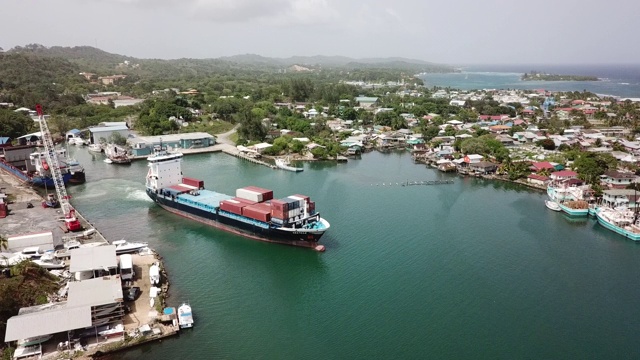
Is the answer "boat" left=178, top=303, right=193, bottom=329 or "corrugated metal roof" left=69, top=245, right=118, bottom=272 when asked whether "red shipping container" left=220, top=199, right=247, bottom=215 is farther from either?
"boat" left=178, top=303, right=193, bottom=329

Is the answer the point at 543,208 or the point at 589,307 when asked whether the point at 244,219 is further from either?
the point at 543,208

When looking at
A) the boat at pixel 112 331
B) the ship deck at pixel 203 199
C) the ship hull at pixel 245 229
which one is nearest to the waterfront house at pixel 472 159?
the ship hull at pixel 245 229

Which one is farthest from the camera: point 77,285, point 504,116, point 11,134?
point 504,116

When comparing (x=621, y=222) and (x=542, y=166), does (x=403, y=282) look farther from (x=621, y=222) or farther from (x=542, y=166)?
(x=542, y=166)

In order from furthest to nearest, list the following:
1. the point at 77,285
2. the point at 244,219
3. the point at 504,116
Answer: the point at 504,116 → the point at 244,219 → the point at 77,285

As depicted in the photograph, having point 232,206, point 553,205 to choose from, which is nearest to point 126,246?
point 232,206

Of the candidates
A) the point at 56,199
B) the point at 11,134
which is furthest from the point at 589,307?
the point at 11,134

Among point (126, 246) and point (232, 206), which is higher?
point (232, 206)

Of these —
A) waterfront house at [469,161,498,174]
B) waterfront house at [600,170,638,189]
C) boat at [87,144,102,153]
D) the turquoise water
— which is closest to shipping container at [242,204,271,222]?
the turquoise water
